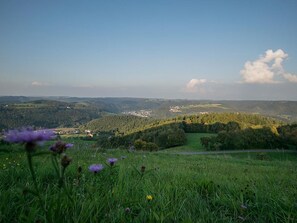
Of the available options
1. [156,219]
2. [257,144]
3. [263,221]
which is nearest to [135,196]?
[156,219]

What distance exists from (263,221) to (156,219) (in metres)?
1.05

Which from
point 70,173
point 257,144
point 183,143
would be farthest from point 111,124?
point 70,173

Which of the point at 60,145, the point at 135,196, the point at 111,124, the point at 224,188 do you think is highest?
the point at 60,145

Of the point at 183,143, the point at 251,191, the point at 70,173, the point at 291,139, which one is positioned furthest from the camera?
the point at 183,143

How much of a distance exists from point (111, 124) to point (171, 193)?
632 feet

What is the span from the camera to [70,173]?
367 centimetres

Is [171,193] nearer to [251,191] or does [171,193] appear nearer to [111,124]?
[251,191]

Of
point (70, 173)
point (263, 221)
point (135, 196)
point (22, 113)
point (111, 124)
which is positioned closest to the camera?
point (263, 221)

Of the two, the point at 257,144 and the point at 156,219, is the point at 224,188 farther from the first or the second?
the point at 257,144

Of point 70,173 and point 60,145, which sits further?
point 70,173

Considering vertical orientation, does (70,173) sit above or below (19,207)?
below

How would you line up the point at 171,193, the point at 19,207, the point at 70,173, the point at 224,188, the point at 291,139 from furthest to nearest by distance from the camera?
the point at 291,139 < the point at 70,173 < the point at 224,188 < the point at 171,193 < the point at 19,207

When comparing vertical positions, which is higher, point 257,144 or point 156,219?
point 156,219

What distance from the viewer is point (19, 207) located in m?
1.98
